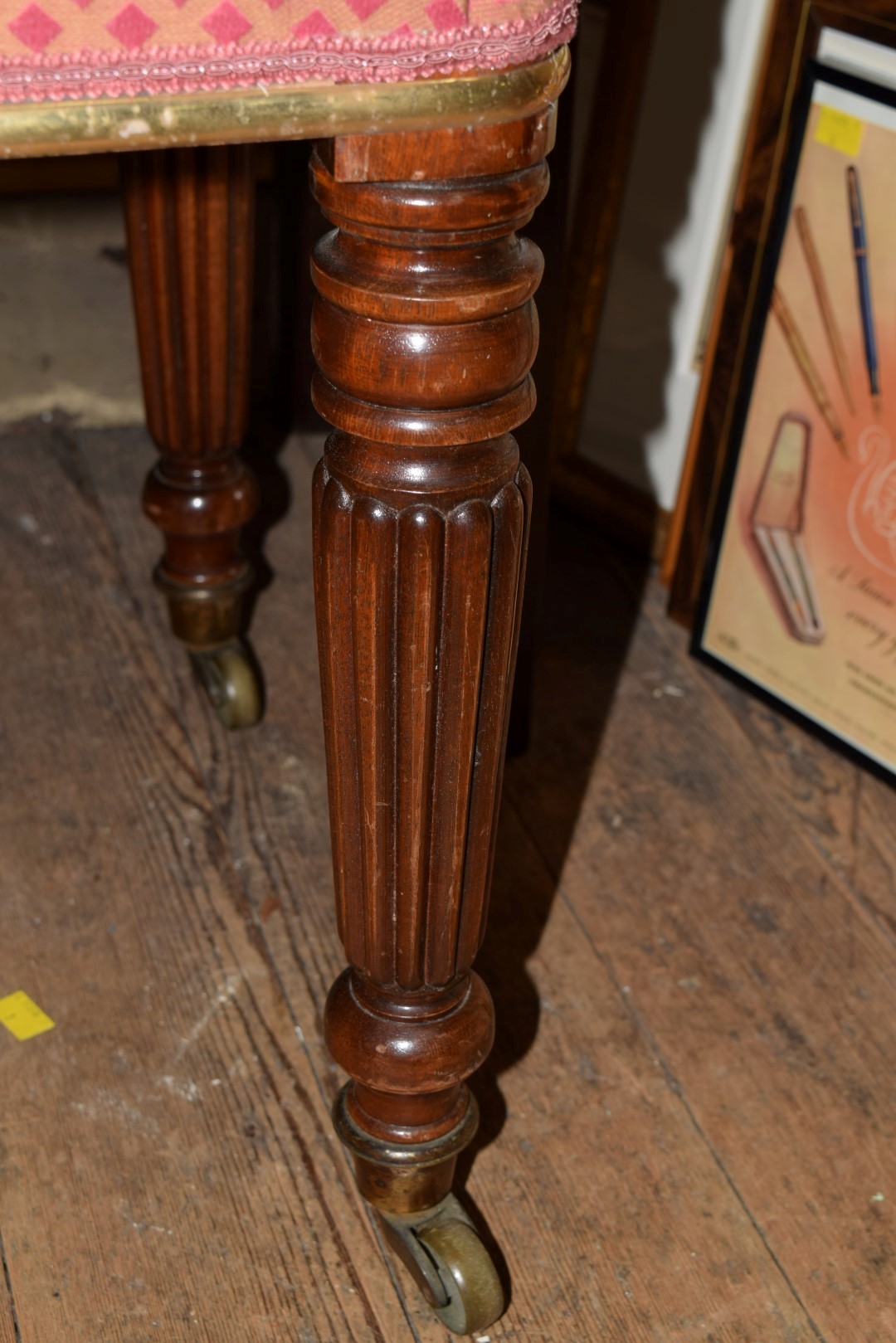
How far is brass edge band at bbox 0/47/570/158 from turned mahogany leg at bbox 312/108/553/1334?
1 cm

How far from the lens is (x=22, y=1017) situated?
991mm

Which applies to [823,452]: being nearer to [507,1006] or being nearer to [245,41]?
[507,1006]

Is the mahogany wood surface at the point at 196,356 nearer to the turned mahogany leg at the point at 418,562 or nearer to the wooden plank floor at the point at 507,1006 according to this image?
the wooden plank floor at the point at 507,1006

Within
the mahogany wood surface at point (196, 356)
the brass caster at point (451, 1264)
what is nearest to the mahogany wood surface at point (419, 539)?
the brass caster at point (451, 1264)

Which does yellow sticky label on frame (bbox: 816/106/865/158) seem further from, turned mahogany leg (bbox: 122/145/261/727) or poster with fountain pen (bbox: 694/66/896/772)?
turned mahogany leg (bbox: 122/145/261/727)

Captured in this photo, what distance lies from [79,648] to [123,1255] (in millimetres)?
621

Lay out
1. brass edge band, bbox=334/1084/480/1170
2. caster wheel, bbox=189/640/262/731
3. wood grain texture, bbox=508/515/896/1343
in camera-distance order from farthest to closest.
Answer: caster wheel, bbox=189/640/262/731 → wood grain texture, bbox=508/515/896/1343 → brass edge band, bbox=334/1084/480/1170

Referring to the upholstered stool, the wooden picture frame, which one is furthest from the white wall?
the upholstered stool

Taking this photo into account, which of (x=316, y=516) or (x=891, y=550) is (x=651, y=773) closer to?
(x=891, y=550)

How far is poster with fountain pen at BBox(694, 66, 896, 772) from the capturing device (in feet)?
3.67

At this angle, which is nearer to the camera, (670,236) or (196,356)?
(196,356)

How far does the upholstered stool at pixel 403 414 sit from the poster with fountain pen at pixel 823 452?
59 centimetres

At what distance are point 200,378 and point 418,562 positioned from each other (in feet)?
1.83

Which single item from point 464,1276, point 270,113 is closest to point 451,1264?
point 464,1276
